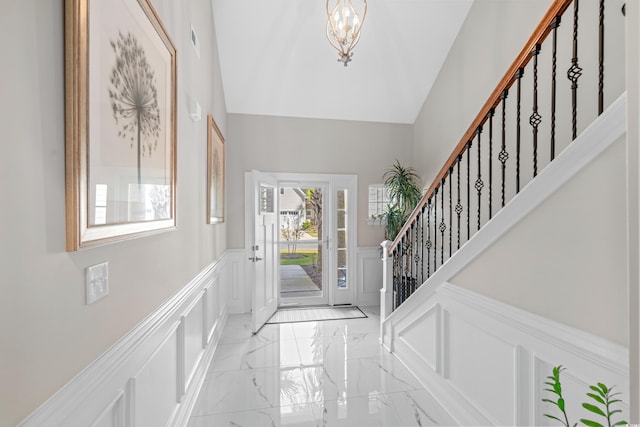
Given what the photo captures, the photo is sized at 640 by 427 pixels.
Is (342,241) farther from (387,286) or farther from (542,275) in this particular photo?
(542,275)

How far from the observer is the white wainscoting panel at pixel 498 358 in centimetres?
128

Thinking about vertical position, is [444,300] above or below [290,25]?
below

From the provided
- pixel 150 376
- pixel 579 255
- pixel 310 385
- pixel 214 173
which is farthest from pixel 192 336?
pixel 579 255

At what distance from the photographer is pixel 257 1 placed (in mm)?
3277

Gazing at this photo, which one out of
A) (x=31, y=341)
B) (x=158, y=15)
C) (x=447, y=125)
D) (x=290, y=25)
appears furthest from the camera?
(x=447, y=125)

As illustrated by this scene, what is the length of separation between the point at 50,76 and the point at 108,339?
848 mm

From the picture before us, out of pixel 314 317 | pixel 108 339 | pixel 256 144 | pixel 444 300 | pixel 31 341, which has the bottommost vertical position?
pixel 314 317

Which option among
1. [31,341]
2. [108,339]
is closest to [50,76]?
[31,341]

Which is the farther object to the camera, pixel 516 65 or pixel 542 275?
pixel 516 65

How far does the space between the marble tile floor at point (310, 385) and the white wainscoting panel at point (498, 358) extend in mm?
231

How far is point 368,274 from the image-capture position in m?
4.73

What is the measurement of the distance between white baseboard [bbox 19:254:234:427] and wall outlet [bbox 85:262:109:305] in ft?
0.69

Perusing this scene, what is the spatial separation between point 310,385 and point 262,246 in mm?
1706

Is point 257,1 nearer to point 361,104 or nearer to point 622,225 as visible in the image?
point 361,104
